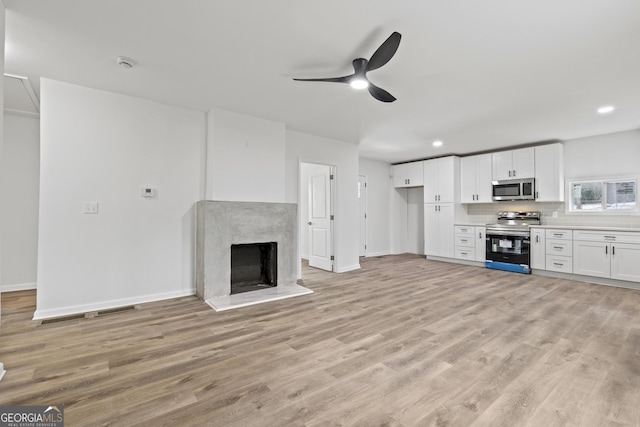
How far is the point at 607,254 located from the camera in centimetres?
466

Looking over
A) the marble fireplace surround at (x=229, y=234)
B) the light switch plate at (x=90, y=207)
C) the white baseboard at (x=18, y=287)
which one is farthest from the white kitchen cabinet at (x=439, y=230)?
the white baseboard at (x=18, y=287)

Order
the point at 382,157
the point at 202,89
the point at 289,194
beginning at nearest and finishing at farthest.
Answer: the point at 202,89 < the point at 289,194 < the point at 382,157

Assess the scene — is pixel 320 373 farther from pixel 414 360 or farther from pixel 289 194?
pixel 289 194

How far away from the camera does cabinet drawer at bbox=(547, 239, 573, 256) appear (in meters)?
5.05

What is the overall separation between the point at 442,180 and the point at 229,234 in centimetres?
537

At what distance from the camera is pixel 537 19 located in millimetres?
2127

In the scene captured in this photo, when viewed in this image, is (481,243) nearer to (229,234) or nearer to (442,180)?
(442,180)

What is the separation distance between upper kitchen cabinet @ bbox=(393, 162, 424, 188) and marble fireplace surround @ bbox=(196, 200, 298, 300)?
4.31m

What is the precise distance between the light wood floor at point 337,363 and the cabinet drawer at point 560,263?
49.6 inches

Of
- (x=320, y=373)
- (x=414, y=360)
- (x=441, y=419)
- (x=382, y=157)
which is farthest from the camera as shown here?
(x=382, y=157)

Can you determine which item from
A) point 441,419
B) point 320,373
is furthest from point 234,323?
point 441,419

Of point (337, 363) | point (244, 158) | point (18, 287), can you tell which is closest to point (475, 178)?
point (244, 158)

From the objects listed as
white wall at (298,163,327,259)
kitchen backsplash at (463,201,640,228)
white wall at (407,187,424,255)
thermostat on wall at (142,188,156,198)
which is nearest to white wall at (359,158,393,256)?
white wall at (407,187,424,255)

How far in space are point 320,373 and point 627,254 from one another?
17.9ft
